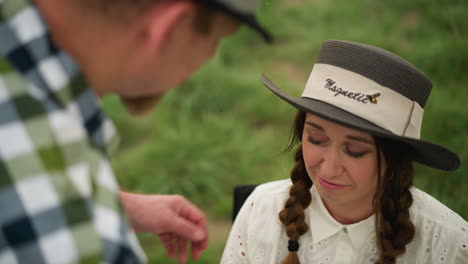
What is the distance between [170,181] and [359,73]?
183 centimetres

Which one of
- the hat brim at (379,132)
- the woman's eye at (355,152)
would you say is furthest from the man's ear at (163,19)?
the woman's eye at (355,152)

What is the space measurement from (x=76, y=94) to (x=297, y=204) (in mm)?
864

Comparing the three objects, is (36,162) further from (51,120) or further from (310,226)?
(310,226)

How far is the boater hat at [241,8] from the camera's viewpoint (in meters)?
0.87

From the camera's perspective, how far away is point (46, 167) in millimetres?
809

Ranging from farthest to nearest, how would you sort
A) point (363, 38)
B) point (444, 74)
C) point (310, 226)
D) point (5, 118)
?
point (363, 38) < point (444, 74) < point (310, 226) < point (5, 118)

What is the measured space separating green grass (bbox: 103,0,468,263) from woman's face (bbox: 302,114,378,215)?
1182 millimetres

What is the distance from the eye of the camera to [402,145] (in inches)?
56.1

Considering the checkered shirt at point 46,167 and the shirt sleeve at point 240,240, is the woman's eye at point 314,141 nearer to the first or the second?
the shirt sleeve at point 240,240


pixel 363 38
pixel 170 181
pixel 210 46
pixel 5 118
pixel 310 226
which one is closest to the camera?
pixel 5 118

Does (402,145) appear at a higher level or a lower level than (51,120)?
lower

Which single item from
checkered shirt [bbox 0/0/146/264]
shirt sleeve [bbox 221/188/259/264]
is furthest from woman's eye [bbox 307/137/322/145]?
checkered shirt [bbox 0/0/146/264]

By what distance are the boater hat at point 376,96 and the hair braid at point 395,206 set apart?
0.05 metres

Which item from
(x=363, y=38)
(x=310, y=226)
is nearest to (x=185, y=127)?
(x=363, y=38)
